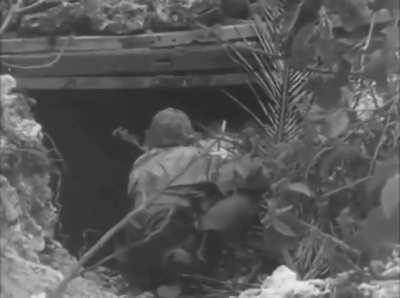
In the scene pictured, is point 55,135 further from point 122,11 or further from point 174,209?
point 174,209

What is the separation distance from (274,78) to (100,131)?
6.19ft

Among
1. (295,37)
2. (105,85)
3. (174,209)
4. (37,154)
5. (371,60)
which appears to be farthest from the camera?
(105,85)

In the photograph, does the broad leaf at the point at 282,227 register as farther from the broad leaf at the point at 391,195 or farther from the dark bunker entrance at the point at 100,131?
the dark bunker entrance at the point at 100,131

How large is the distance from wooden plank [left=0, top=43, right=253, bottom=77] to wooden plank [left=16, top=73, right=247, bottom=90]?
37 mm

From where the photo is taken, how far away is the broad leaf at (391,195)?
7.00ft

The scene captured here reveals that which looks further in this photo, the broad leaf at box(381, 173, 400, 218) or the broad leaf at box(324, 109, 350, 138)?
the broad leaf at box(324, 109, 350, 138)

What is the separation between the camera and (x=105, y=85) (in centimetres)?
609

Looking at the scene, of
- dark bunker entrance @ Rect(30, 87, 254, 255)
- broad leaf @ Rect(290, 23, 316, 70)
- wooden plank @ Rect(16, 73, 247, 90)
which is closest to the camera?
broad leaf @ Rect(290, 23, 316, 70)

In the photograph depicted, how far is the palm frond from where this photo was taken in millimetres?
4945

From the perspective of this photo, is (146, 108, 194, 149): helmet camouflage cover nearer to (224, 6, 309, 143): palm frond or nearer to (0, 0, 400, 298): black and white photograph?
(0, 0, 400, 298): black and white photograph

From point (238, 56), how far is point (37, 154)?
2248 mm

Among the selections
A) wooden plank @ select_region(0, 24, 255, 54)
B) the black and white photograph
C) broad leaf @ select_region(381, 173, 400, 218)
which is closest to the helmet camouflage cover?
the black and white photograph

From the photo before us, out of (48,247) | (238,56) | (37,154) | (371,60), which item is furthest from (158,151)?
(371,60)

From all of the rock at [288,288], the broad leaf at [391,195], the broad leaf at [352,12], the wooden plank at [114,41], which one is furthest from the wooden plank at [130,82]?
the broad leaf at [391,195]
